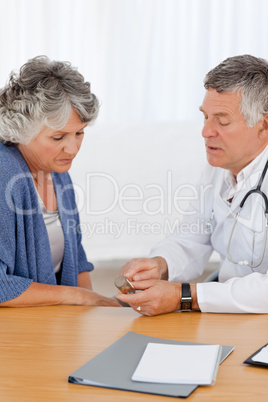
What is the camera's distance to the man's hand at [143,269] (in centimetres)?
165

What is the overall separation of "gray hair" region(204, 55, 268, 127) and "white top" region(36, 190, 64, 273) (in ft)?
2.38

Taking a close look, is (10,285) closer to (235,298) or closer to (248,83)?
(235,298)

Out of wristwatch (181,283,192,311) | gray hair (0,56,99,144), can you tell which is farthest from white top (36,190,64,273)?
wristwatch (181,283,192,311)

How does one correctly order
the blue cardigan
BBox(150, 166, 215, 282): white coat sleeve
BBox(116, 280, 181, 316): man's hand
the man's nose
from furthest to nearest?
BBox(150, 166, 215, 282): white coat sleeve < the man's nose < the blue cardigan < BBox(116, 280, 181, 316): man's hand

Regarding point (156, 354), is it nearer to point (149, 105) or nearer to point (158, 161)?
point (158, 161)

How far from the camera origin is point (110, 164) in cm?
299

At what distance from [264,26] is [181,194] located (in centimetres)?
127

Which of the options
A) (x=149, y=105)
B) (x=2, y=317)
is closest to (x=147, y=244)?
(x=149, y=105)

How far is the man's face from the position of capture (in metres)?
1.82

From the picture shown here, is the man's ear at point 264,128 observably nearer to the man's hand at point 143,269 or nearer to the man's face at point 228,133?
the man's face at point 228,133

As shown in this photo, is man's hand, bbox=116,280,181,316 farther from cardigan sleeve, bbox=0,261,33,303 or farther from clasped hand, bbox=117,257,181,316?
cardigan sleeve, bbox=0,261,33,303

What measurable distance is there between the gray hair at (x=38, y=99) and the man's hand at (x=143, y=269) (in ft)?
1.67

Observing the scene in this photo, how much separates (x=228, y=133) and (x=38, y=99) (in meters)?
0.63

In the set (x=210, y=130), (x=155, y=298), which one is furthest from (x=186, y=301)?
(x=210, y=130)
